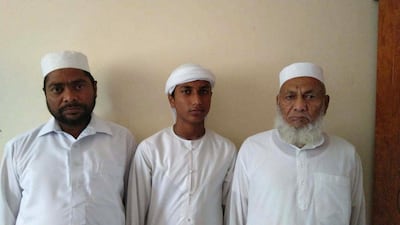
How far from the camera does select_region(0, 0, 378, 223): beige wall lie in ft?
6.35

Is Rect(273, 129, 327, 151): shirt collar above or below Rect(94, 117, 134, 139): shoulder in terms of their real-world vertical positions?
below

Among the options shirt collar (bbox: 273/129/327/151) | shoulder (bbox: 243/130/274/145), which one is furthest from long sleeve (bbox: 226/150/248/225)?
shirt collar (bbox: 273/129/327/151)

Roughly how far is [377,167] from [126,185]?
1.59m

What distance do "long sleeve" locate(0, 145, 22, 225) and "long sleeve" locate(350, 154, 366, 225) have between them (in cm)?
180

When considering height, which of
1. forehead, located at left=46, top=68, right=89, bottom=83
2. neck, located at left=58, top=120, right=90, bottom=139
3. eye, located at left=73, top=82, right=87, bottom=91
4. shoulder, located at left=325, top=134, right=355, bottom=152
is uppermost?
forehead, located at left=46, top=68, right=89, bottom=83

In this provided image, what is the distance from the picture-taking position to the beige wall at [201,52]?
6.35 feet

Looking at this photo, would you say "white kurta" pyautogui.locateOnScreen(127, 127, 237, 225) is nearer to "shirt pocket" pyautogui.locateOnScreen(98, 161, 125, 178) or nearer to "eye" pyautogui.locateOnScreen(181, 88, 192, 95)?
"shirt pocket" pyautogui.locateOnScreen(98, 161, 125, 178)

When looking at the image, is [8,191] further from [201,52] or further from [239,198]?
[201,52]

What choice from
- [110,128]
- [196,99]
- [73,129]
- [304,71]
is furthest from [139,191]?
[304,71]

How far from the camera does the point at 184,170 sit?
165cm

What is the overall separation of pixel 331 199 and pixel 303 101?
20.2 inches

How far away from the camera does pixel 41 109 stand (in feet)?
6.43

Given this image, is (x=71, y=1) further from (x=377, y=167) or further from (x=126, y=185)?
(x=377, y=167)

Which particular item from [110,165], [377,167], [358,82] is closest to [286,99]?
[358,82]
